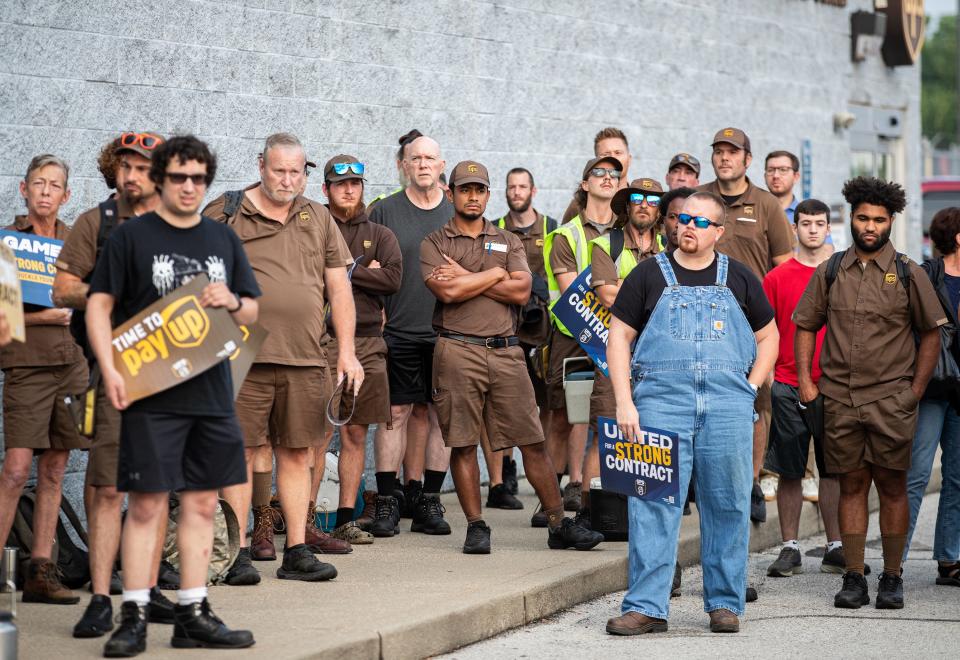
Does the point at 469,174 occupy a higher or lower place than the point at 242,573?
higher

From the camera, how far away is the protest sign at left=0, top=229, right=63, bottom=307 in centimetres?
719

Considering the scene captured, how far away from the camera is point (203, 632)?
600cm

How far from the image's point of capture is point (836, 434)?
786cm

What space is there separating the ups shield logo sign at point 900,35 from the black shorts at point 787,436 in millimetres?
9890

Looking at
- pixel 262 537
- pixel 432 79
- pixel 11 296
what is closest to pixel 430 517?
pixel 262 537

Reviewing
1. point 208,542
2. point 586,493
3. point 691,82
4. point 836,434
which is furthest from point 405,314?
point 691,82

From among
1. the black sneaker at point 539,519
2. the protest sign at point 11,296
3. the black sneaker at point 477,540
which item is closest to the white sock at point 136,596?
the protest sign at point 11,296

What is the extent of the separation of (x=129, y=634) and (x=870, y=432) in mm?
3968

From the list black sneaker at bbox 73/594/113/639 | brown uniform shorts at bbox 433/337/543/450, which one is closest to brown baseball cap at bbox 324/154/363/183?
brown uniform shorts at bbox 433/337/543/450

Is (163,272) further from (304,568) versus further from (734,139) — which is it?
(734,139)

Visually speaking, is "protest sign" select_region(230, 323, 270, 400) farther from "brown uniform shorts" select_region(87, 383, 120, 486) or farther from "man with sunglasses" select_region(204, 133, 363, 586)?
"man with sunglasses" select_region(204, 133, 363, 586)

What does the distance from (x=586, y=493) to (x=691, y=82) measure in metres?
6.28

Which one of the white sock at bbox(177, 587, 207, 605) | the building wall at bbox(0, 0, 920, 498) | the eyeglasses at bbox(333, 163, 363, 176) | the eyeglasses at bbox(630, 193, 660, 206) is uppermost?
the building wall at bbox(0, 0, 920, 498)

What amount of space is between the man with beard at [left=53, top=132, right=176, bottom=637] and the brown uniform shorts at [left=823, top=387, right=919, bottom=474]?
3.50 meters
